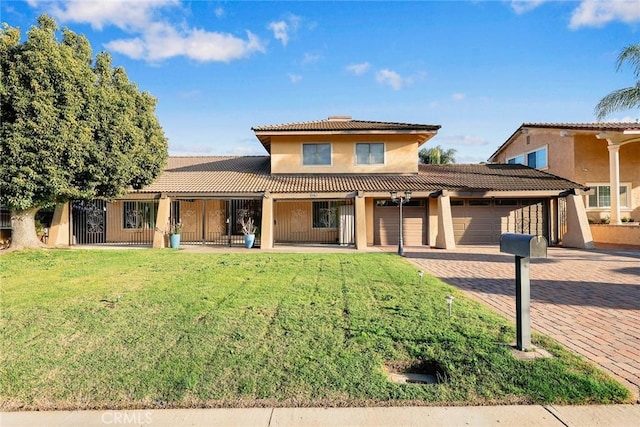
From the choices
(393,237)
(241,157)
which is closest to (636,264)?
(393,237)

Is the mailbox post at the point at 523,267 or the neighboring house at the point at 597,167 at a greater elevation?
the neighboring house at the point at 597,167

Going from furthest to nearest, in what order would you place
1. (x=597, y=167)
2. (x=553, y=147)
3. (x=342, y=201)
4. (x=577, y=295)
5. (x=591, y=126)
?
(x=553, y=147) < (x=597, y=167) < (x=342, y=201) < (x=591, y=126) < (x=577, y=295)

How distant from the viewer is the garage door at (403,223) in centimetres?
1967

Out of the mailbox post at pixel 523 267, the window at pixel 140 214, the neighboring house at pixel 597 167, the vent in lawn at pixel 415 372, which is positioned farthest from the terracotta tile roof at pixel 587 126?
the window at pixel 140 214

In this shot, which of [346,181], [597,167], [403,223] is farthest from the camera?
[597,167]

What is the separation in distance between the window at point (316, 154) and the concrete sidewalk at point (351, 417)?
18.0 meters

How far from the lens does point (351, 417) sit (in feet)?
10.9

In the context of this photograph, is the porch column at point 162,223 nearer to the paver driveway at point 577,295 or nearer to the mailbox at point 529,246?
the paver driveway at point 577,295

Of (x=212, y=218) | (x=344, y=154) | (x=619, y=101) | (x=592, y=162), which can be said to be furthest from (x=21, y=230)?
(x=592, y=162)

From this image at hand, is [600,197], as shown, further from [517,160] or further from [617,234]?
[517,160]

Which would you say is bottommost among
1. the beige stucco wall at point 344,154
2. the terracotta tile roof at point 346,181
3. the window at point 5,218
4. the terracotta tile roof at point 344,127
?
the window at point 5,218

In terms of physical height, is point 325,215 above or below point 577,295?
above

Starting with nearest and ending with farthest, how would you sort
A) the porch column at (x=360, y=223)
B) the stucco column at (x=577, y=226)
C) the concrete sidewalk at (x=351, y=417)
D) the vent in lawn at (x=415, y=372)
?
the concrete sidewalk at (x=351, y=417), the vent in lawn at (x=415, y=372), the porch column at (x=360, y=223), the stucco column at (x=577, y=226)

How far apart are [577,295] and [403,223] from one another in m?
12.0
